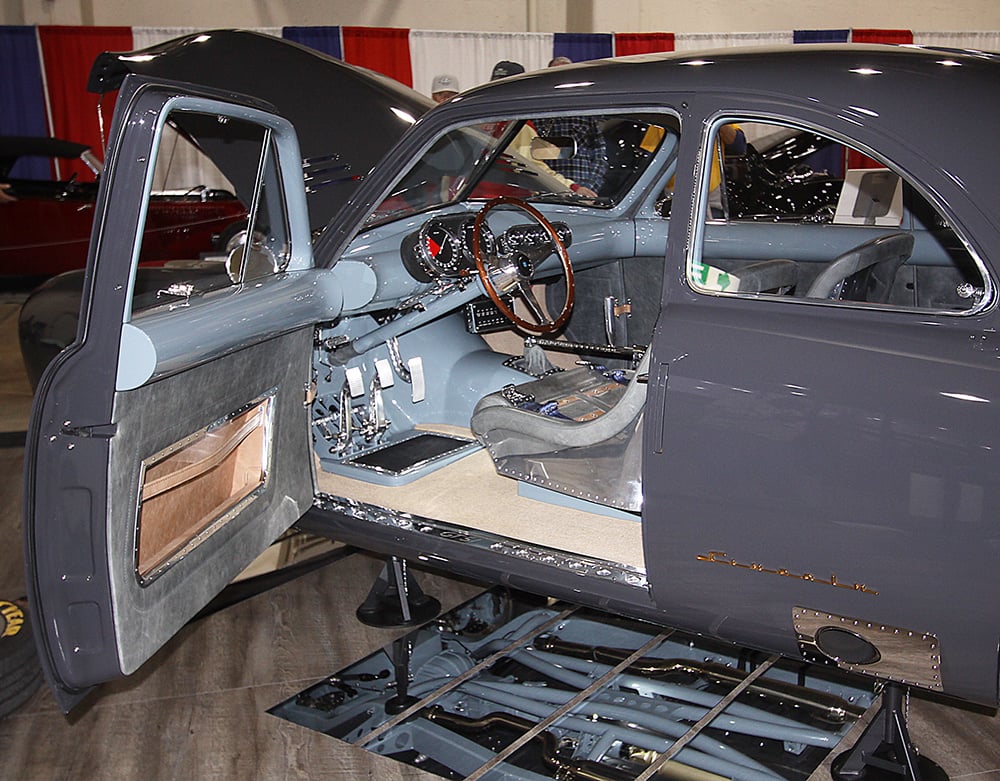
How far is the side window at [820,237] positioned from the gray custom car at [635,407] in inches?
0.8

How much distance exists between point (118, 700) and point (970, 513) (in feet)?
8.25

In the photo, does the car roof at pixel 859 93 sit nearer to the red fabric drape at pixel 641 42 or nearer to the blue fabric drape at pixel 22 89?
the blue fabric drape at pixel 22 89

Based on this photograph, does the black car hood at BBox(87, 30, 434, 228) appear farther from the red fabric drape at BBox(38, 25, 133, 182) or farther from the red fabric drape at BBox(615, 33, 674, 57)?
the red fabric drape at BBox(615, 33, 674, 57)

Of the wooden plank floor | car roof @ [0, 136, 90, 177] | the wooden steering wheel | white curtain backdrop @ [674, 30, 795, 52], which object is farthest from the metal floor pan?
white curtain backdrop @ [674, 30, 795, 52]

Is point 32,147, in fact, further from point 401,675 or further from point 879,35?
point 879,35

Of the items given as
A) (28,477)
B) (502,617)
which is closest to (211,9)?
(502,617)

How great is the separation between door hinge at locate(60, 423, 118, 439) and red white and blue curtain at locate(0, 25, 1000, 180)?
871 centimetres

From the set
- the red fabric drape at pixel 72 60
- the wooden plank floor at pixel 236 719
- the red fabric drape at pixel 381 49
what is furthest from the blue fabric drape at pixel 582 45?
the wooden plank floor at pixel 236 719

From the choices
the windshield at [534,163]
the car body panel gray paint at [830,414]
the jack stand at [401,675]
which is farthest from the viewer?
the windshield at [534,163]

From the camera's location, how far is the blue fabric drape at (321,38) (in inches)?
415

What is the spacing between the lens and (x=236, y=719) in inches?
114

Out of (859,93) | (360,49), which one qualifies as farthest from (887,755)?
(360,49)

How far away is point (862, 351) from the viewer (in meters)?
1.94

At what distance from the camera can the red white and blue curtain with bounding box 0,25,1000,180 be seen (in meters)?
10.1
